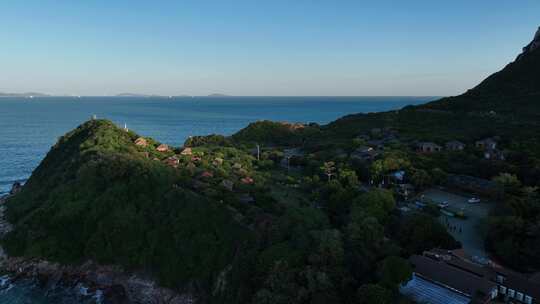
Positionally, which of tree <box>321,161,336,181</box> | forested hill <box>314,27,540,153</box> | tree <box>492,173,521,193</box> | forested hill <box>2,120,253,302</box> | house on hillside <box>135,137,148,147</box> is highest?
forested hill <box>314,27,540,153</box>

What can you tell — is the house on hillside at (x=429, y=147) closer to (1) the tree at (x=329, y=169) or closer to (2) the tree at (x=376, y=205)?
(1) the tree at (x=329, y=169)

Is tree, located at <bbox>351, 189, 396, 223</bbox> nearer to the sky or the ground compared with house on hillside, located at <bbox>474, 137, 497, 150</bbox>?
nearer to the ground

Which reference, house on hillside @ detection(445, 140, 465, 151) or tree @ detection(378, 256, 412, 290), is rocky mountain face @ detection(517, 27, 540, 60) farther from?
tree @ detection(378, 256, 412, 290)

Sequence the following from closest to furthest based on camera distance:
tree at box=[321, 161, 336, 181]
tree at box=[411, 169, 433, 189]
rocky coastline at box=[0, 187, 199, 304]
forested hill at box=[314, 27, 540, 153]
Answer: rocky coastline at box=[0, 187, 199, 304] < tree at box=[411, 169, 433, 189] < tree at box=[321, 161, 336, 181] < forested hill at box=[314, 27, 540, 153]

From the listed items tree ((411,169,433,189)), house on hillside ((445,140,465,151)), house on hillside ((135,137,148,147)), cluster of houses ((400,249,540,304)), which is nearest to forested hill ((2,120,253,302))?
house on hillside ((135,137,148,147))

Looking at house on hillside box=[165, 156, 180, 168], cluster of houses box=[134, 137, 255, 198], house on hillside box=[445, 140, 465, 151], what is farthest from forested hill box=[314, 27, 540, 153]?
house on hillside box=[165, 156, 180, 168]

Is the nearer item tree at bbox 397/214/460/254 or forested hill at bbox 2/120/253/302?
tree at bbox 397/214/460/254

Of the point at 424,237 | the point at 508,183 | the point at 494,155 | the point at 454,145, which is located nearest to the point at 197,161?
the point at 424,237

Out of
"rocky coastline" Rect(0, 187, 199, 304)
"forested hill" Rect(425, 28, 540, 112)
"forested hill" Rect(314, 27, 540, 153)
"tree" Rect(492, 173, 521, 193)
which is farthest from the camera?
"forested hill" Rect(425, 28, 540, 112)
